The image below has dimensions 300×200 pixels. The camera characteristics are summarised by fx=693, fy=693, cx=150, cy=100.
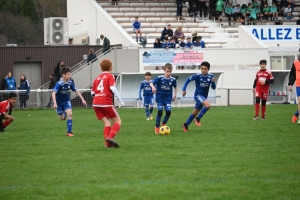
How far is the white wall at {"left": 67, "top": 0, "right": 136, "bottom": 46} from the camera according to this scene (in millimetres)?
38281

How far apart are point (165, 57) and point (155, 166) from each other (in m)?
25.3

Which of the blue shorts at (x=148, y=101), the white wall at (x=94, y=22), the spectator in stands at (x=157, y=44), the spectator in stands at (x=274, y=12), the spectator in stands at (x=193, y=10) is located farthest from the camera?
the spectator in stands at (x=274, y=12)

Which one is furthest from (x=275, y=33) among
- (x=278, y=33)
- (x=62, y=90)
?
(x=62, y=90)

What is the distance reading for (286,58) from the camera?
3775cm

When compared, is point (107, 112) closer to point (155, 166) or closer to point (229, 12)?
point (155, 166)

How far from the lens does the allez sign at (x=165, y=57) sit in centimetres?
3522

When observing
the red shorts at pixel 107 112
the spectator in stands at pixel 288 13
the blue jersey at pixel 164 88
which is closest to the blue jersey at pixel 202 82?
the blue jersey at pixel 164 88

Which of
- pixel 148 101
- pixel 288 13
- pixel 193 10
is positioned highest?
pixel 193 10

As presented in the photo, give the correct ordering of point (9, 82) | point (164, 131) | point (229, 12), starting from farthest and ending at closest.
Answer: point (229, 12) < point (9, 82) < point (164, 131)

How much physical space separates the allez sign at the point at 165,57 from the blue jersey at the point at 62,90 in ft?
61.6

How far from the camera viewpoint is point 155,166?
33.3 feet

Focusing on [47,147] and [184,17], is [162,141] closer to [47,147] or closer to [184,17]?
[47,147]

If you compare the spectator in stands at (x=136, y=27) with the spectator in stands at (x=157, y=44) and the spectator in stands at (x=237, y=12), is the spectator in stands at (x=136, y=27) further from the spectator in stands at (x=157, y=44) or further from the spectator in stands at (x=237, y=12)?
the spectator in stands at (x=237, y=12)

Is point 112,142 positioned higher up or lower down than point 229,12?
lower down
